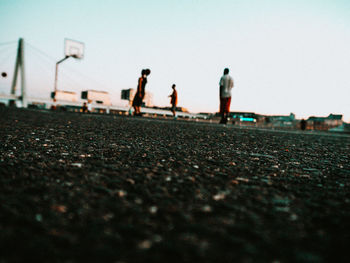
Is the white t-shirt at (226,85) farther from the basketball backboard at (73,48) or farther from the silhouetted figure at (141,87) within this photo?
the basketball backboard at (73,48)

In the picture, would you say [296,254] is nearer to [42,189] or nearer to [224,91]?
[42,189]

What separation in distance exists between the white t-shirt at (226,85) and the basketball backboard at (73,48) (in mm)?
28302

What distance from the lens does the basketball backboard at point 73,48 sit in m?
31.7

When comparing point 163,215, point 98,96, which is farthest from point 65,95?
point 163,215

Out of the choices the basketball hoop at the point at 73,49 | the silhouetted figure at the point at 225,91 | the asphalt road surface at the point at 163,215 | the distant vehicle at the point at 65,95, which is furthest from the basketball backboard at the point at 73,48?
the asphalt road surface at the point at 163,215

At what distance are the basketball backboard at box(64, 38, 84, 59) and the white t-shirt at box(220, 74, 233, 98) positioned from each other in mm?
28302

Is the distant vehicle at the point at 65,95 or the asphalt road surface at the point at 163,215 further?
the distant vehicle at the point at 65,95

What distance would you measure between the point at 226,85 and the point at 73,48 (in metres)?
29.7

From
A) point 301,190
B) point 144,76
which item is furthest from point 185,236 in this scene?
point 144,76

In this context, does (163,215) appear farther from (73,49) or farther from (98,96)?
(98,96)

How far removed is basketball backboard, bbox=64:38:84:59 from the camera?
31.7 metres

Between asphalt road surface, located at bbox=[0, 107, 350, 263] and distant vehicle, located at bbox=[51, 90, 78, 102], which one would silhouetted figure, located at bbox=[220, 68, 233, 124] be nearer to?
asphalt road surface, located at bbox=[0, 107, 350, 263]

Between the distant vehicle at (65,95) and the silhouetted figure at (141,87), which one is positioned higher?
the distant vehicle at (65,95)

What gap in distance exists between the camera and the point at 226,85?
909 centimetres
